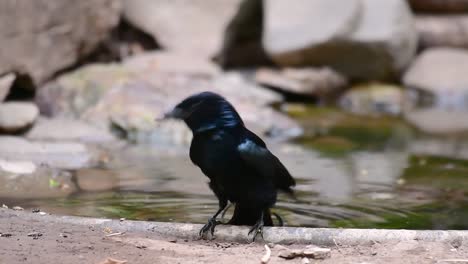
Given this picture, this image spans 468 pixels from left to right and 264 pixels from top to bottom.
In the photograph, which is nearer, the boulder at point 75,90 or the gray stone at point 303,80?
the boulder at point 75,90

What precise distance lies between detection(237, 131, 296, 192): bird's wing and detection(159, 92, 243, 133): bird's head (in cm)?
10

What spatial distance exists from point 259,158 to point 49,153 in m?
2.91

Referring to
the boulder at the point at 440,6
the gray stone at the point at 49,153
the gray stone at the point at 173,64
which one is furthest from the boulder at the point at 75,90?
the boulder at the point at 440,6

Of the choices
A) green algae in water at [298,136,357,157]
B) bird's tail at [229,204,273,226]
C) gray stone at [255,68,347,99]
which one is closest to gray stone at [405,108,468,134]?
gray stone at [255,68,347,99]

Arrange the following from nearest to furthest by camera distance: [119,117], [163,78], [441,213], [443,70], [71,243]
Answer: [71,243] < [441,213] < [119,117] < [163,78] < [443,70]

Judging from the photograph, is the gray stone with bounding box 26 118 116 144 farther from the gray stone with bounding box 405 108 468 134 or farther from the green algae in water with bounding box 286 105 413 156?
the gray stone with bounding box 405 108 468 134

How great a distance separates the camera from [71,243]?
319 centimetres

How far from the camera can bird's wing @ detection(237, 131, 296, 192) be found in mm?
3395

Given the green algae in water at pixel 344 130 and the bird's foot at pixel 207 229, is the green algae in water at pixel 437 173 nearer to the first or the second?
the green algae in water at pixel 344 130

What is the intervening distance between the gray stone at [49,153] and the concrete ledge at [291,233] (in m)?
2.16

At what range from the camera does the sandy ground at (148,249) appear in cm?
301

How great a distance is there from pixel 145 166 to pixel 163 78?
2.29m

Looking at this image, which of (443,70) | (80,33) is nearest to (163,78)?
(80,33)

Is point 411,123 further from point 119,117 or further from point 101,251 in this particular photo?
point 101,251
